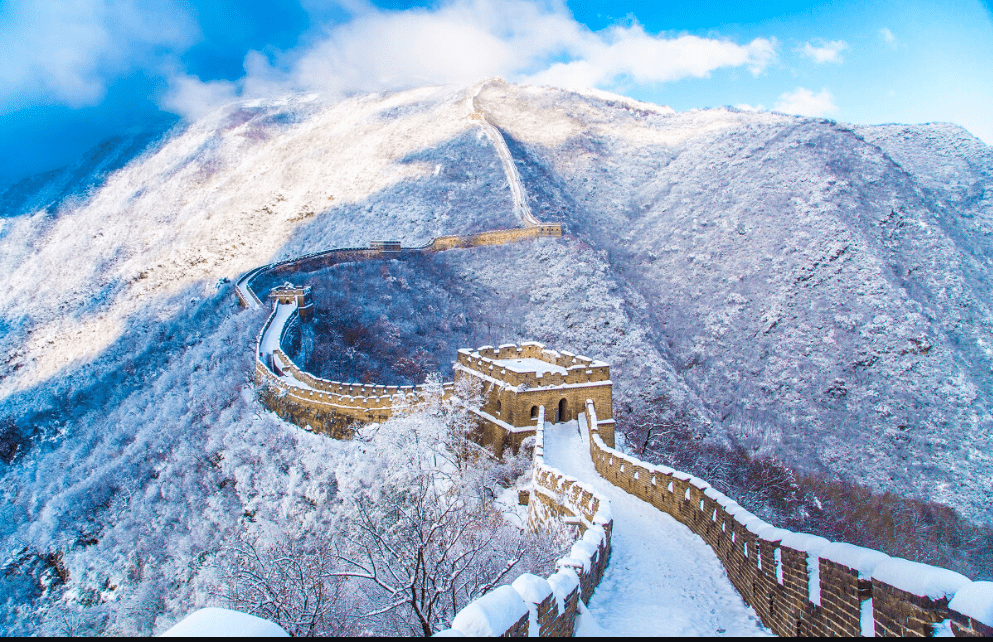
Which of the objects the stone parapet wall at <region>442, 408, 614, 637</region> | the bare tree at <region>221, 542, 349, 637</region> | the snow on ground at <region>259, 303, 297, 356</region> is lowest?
the bare tree at <region>221, 542, 349, 637</region>

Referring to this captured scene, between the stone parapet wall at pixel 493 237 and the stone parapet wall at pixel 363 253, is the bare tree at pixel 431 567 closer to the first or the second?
the stone parapet wall at pixel 363 253

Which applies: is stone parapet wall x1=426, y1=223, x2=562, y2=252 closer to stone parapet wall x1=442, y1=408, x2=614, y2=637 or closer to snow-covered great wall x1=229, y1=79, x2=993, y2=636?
snow-covered great wall x1=229, y1=79, x2=993, y2=636

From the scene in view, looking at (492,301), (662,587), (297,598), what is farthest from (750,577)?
(492,301)

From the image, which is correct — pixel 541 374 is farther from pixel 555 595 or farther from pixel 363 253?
pixel 363 253

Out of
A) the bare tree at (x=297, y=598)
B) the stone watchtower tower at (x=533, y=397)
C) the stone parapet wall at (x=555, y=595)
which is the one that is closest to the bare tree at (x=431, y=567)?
the bare tree at (x=297, y=598)

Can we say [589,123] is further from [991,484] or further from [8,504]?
[8,504]

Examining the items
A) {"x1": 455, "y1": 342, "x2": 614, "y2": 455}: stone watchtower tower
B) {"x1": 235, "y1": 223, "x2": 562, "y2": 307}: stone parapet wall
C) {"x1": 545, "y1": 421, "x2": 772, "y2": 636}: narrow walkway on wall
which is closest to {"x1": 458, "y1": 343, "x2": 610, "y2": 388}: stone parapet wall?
{"x1": 455, "y1": 342, "x2": 614, "y2": 455}: stone watchtower tower

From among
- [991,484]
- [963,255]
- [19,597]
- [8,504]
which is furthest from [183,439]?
[963,255]
